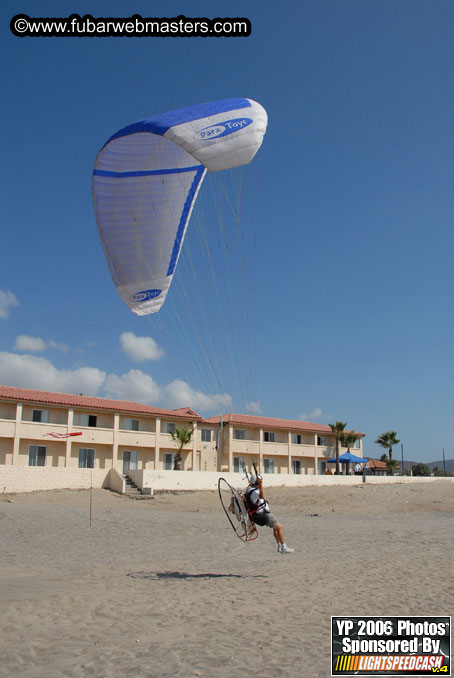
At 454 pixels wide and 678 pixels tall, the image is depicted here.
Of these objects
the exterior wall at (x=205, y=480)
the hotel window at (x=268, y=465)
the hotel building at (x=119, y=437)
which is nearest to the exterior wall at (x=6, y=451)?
the hotel building at (x=119, y=437)

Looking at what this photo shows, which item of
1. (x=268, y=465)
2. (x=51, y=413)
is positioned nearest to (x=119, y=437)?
(x=51, y=413)

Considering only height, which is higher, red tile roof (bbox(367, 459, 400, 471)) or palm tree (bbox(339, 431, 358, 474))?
palm tree (bbox(339, 431, 358, 474))

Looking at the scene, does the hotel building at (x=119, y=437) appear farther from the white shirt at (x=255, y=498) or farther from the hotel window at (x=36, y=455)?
the white shirt at (x=255, y=498)

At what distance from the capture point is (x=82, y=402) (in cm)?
3759

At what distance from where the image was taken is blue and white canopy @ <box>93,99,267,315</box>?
10.6 meters

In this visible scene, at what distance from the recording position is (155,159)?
11.1 metres

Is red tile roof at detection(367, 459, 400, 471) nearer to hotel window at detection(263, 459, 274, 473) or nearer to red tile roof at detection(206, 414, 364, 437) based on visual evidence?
red tile roof at detection(206, 414, 364, 437)

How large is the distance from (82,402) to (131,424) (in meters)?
3.87

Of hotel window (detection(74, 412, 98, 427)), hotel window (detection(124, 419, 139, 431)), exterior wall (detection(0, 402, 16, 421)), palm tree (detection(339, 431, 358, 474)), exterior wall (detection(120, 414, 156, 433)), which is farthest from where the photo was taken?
palm tree (detection(339, 431, 358, 474))

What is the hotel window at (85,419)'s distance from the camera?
3706 cm

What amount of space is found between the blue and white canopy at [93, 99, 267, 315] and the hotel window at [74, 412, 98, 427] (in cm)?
2647

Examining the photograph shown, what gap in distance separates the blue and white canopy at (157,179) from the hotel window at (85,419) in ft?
86.8

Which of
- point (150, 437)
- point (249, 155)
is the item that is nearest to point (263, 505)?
point (249, 155)

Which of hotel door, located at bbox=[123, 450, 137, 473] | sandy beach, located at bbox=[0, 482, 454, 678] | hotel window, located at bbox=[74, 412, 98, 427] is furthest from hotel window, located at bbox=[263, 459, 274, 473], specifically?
sandy beach, located at bbox=[0, 482, 454, 678]
